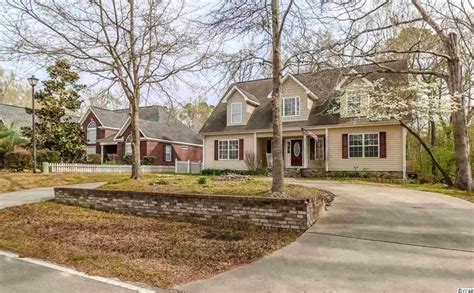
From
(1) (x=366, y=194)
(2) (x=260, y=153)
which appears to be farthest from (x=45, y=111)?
(1) (x=366, y=194)

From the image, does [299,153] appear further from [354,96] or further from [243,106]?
[354,96]

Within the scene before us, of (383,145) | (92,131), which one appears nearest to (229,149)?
(383,145)

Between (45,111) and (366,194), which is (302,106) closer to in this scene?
(366,194)

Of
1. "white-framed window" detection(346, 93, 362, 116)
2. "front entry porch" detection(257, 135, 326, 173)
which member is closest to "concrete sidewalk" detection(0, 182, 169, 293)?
"white-framed window" detection(346, 93, 362, 116)

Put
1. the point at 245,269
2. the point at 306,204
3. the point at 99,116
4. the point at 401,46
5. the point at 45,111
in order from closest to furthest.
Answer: the point at 245,269, the point at 306,204, the point at 401,46, the point at 45,111, the point at 99,116

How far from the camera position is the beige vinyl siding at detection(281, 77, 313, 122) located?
797 inches

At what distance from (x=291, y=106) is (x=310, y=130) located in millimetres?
2136

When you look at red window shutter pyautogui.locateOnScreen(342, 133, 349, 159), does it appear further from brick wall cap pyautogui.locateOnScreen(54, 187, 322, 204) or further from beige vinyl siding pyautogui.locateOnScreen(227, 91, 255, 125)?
brick wall cap pyautogui.locateOnScreen(54, 187, 322, 204)

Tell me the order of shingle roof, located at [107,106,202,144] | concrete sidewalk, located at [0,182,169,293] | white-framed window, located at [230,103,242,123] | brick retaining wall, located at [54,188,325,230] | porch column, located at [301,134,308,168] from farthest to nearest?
shingle roof, located at [107,106,202,144]
white-framed window, located at [230,103,242,123]
porch column, located at [301,134,308,168]
brick retaining wall, located at [54,188,325,230]
concrete sidewalk, located at [0,182,169,293]

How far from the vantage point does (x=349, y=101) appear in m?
18.1

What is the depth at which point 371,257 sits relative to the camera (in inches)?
200

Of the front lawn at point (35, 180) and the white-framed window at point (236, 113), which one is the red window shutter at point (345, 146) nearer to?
the white-framed window at point (236, 113)

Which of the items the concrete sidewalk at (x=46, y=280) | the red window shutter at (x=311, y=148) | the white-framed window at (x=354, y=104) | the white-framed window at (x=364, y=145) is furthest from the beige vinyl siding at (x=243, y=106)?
the concrete sidewalk at (x=46, y=280)

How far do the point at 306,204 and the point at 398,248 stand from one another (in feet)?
5.66
